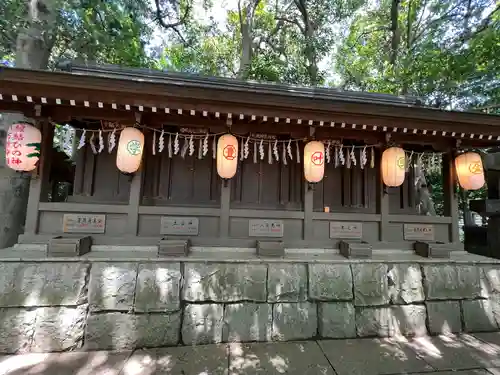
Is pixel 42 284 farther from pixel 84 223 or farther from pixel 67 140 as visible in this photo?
pixel 67 140

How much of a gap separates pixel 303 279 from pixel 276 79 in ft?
32.9

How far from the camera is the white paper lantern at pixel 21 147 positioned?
3.73 metres

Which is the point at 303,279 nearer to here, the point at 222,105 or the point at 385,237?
the point at 385,237

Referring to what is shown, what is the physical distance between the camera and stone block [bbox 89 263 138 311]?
3469 mm

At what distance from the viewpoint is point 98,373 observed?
2.89 metres

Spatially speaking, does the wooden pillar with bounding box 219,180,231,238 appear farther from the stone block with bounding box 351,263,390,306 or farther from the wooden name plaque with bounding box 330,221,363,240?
the stone block with bounding box 351,263,390,306

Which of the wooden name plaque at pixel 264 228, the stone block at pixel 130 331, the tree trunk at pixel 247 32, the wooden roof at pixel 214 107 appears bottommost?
the stone block at pixel 130 331

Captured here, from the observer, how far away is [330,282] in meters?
3.94

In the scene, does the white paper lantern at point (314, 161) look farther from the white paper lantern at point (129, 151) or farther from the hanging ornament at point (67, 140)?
the hanging ornament at point (67, 140)

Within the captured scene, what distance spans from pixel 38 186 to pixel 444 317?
745 centimetres

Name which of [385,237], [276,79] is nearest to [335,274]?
[385,237]

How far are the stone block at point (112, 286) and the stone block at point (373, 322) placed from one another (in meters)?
3.70

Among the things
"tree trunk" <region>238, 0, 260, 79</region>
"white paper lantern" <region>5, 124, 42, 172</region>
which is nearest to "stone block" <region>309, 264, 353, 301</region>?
"white paper lantern" <region>5, 124, 42, 172</region>

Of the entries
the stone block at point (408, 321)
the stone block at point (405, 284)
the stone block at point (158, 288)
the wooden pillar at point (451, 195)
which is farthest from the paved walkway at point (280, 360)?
the wooden pillar at point (451, 195)
